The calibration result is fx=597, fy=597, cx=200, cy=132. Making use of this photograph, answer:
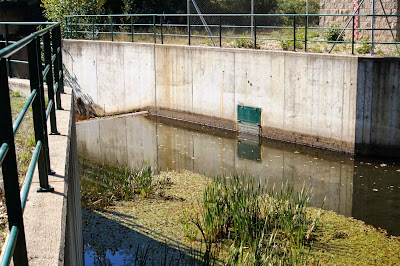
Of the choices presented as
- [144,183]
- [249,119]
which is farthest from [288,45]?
[144,183]

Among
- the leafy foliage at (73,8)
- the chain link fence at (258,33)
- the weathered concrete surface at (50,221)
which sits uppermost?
the leafy foliage at (73,8)

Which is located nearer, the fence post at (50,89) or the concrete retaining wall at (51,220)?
the concrete retaining wall at (51,220)

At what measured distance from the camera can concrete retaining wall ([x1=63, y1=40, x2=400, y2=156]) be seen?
1318cm

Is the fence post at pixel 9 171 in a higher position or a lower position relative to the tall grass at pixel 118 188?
higher

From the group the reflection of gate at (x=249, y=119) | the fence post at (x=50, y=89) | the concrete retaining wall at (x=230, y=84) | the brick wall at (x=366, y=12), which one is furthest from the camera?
the brick wall at (x=366, y=12)

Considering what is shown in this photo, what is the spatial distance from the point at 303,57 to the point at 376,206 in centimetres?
529

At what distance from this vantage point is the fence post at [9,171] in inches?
82.0

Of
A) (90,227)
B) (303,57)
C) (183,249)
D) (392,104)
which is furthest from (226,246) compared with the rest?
(303,57)

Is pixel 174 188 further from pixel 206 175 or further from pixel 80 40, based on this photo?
pixel 80 40

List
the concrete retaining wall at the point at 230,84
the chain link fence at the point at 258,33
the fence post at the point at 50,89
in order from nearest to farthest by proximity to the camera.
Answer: the fence post at the point at 50,89, the concrete retaining wall at the point at 230,84, the chain link fence at the point at 258,33

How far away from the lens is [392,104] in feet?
40.5

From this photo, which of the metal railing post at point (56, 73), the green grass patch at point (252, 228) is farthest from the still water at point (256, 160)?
the metal railing post at point (56, 73)

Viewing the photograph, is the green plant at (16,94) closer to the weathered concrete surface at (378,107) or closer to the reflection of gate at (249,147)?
the reflection of gate at (249,147)

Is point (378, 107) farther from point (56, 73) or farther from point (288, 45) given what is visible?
point (56, 73)
